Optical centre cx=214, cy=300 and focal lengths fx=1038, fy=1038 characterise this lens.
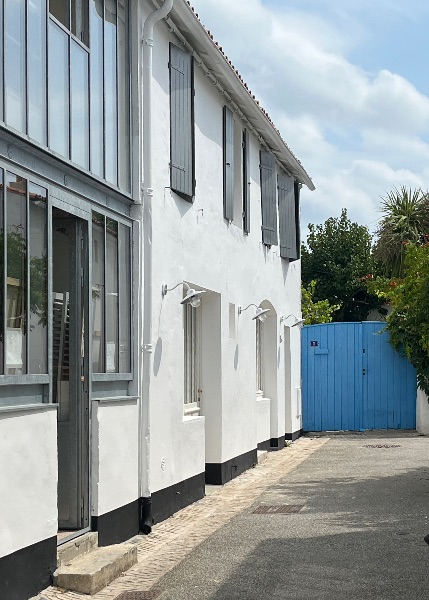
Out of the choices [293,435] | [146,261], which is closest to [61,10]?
[146,261]

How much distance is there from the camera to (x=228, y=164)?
14375mm

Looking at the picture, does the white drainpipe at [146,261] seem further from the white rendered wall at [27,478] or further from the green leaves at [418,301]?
the green leaves at [418,301]

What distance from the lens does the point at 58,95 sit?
27.2 ft

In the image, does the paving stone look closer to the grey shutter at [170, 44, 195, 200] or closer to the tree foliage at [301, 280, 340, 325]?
the grey shutter at [170, 44, 195, 200]

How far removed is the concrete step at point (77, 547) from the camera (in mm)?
7928

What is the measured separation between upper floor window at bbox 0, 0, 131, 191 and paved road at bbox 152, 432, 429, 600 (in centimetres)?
351

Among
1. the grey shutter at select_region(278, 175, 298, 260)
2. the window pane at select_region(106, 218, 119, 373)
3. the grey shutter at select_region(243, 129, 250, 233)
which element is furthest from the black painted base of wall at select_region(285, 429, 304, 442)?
the window pane at select_region(106, 218, 119, 373)

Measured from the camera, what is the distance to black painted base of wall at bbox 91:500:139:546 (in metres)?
8.94

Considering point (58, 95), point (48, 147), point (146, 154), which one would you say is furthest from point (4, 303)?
point (146, 154)

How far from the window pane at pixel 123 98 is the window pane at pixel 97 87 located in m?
0.57

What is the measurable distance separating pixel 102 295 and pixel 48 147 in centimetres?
184

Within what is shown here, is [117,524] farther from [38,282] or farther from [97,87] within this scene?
[97,87]

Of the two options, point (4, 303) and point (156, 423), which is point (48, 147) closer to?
point (4, 303)

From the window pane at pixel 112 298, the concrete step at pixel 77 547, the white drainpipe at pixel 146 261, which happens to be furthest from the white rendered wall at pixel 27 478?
the white drainpipe at pixel 146 261
